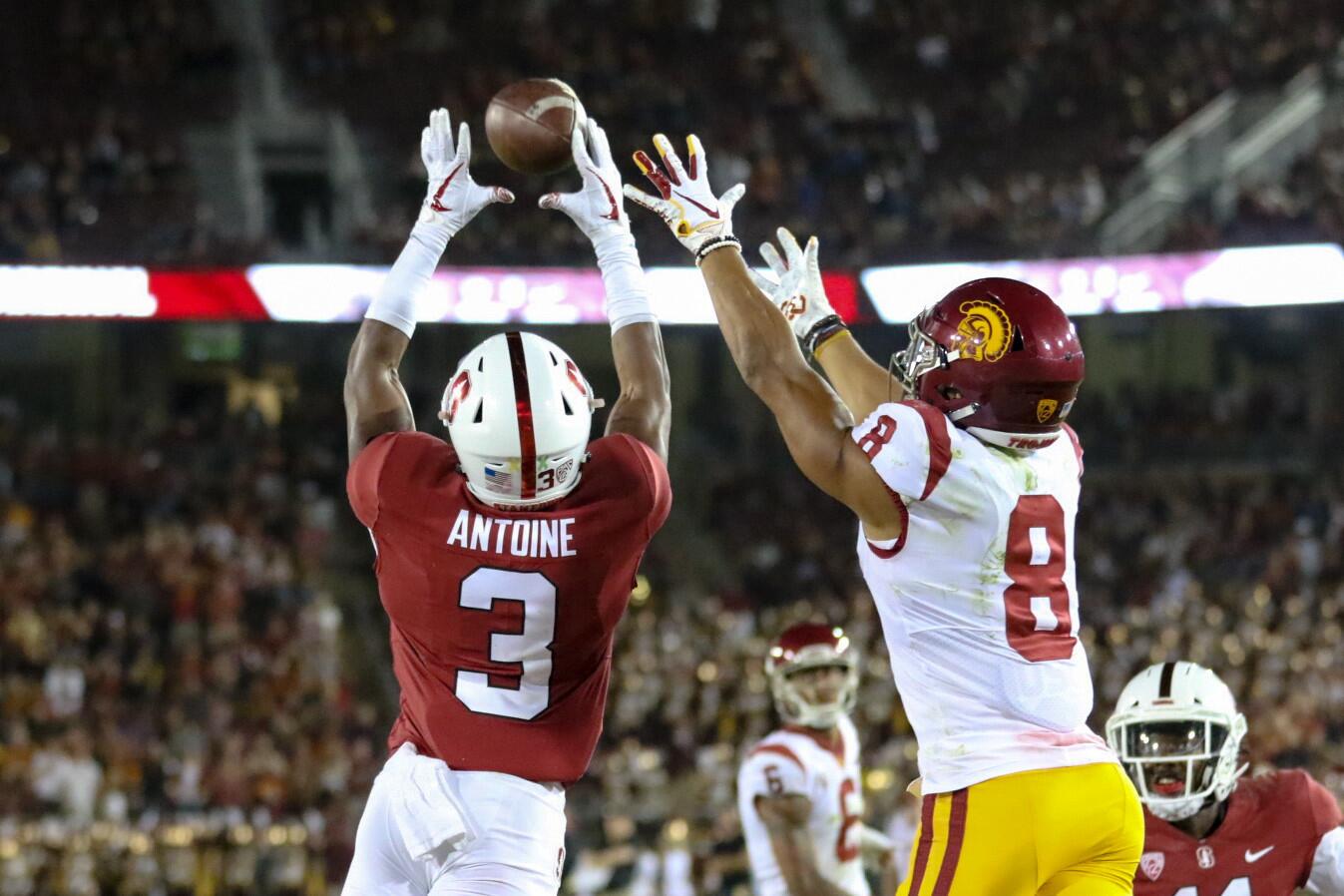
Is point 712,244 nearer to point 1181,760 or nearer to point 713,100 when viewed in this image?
point 1181,760

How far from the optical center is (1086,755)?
3.65 meters

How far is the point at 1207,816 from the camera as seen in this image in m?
4.66

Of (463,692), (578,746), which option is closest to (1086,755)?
(578,746)

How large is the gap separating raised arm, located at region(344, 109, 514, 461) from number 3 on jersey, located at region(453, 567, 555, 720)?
0.52m

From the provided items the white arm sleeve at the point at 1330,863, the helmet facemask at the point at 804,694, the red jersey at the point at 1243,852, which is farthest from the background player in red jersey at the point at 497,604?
the helmet facemask at the point at 804,694

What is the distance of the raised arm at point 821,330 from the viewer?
14.4 feet

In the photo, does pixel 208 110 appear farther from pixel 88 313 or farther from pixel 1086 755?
pixel 1086 755

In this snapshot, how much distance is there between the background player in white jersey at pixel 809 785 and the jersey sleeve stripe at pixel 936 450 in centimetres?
308

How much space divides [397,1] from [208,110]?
2.91m

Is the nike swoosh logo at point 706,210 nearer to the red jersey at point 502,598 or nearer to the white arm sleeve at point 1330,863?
the red jersey at point 502,598

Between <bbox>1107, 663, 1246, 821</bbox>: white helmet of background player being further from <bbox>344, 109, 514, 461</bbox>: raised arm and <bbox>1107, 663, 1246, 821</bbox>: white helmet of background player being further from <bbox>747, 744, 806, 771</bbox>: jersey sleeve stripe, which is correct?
<bbox>344, 109, 514, 461</bbox>: raised arm

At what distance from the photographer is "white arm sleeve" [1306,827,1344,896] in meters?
4.56

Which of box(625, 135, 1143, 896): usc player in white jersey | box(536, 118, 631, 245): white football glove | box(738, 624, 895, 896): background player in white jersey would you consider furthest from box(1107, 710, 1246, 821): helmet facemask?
box(738, 624, 895, 896): background player in white jersey

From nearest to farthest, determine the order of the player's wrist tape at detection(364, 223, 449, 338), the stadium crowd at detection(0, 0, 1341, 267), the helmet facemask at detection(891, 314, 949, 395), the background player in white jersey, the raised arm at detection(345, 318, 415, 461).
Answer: the helmet facemask at detection(891, 314, 949, 395) < the raised arm at detection(345, 318, 415, 461) < the player's wrist tape at detection(364, 223, 449, 338) < the background player in white jersey < the stadium crowd at detection(0, 0, 1341, 267)
